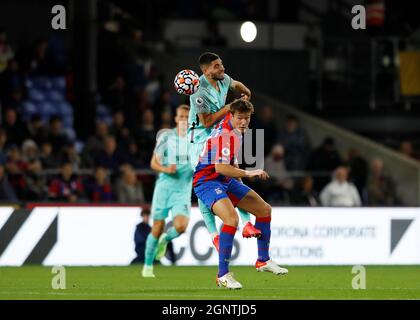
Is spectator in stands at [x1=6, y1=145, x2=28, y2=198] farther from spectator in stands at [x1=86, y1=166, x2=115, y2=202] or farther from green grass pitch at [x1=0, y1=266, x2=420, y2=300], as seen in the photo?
green grass pitch at [x1=0, y1=266, x2=420, y2=300]

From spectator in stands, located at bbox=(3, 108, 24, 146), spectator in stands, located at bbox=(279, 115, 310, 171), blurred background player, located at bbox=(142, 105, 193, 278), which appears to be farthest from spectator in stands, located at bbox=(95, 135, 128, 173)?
blurred background player, located at bbox=(142, 105, 193, 278)

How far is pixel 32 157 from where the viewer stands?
71.5 ft

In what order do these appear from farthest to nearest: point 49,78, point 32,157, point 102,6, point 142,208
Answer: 1. point 102,6
2. point 49,78
3. point 32,157
4. point 142,208

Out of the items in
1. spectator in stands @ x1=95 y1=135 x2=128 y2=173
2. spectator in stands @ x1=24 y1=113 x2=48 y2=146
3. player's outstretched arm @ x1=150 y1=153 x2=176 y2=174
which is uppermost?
spectator in stands @ x1=24 y1=113 x2=48 y2=146

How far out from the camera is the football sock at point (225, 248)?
13.9 m

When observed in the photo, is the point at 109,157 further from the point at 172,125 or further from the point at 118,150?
the point at 172,125

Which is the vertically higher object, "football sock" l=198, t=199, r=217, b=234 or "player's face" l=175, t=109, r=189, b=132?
"player's face" l=175, t=109, r=189, b=132

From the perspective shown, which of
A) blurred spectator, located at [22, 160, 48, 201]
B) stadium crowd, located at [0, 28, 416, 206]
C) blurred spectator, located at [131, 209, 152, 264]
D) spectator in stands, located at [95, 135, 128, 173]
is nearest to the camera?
blurred spectator, located at [131, 209, 152, 264]

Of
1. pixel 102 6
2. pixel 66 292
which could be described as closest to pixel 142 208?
pixel 66 292

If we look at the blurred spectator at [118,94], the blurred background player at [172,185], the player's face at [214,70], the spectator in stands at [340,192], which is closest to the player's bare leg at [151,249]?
the blurred background player at [172,185]

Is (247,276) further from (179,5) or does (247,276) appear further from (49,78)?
(179,5)

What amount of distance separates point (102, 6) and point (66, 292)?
14.0m

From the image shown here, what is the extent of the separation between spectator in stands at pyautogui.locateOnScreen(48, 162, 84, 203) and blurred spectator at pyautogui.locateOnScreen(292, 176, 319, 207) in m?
3.93

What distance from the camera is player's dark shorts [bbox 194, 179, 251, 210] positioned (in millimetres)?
14078
